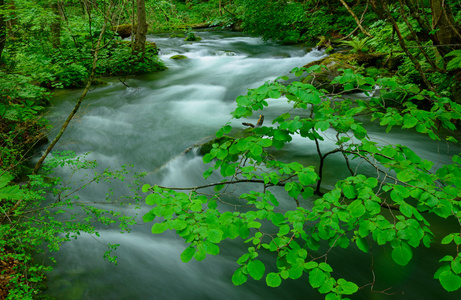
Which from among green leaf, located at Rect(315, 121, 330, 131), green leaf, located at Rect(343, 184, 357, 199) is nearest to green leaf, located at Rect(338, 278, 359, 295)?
green leaf, located at Rect(343, 184, 357, 199)

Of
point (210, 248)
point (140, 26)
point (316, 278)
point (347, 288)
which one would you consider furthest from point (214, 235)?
point (140, 26)

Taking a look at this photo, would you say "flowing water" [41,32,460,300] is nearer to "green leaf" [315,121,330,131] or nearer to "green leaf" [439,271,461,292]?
"green leaf" [439,271,461,292]

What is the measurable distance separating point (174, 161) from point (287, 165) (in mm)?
3759

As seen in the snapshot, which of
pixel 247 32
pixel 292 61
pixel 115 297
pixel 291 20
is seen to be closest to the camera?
pixel 115 297

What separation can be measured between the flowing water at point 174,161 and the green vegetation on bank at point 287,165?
11.0 inches

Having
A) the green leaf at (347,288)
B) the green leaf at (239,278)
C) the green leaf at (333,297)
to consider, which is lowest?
the green leaf at (333,297)

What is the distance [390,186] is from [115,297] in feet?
8.88

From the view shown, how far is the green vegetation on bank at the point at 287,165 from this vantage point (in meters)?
1.56

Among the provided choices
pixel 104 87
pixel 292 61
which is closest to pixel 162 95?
pixel 104 87

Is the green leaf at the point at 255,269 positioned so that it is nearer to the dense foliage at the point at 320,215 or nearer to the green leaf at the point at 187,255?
the dense foliage at the point at 320,215

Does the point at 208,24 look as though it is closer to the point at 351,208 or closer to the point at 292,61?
the point at 292,61

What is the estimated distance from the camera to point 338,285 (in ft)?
4.78

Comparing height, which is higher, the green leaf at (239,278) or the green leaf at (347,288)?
the green leaf at (347,288)

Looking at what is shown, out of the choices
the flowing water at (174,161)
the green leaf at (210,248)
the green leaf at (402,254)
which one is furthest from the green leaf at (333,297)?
Answer: the flowing water at (174,161)
